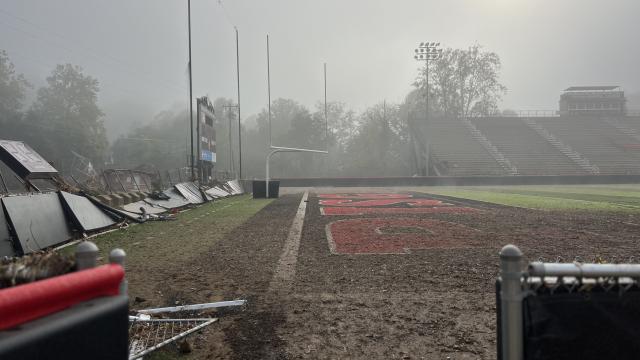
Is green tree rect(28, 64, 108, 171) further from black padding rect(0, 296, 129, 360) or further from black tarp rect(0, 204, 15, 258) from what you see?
black padding rect(0, 296, 129, 360)

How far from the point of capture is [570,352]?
6.13ft

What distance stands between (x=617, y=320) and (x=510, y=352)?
0.46 m

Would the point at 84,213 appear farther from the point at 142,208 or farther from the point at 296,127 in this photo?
the point at 296,127

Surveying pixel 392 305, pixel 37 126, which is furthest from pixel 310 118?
pixel 392 305

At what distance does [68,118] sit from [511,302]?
74809 millimetres

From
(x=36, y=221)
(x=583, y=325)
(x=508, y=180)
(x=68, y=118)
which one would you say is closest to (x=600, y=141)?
(x=508, y=180)

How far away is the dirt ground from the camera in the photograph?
3451 mm

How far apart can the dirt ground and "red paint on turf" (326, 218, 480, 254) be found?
0.13 ft

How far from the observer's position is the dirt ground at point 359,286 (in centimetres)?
345

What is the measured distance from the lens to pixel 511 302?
180cm

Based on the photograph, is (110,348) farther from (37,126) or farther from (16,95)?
(16,95)

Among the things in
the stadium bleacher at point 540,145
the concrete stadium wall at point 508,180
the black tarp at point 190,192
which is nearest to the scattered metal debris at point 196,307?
the black tarp at point 190,192

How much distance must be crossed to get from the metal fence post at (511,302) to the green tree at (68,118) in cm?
6221

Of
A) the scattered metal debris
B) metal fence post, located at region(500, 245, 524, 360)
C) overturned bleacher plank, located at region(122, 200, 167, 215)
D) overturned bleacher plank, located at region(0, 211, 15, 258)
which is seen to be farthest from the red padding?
overturned bleacher plank, located at region(122, 200, 167, 215)
